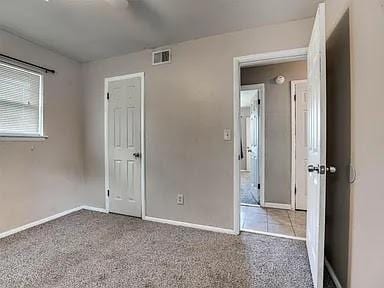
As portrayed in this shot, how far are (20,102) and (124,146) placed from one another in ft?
4.43

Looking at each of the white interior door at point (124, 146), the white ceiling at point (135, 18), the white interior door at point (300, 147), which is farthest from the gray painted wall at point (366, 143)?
the white interior door at point (124, 146)

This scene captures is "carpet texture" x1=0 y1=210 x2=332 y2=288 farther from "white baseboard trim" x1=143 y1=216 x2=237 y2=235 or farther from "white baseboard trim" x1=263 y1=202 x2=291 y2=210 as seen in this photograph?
"white baseboard trim" x1=263 y1=202 x2=291 y2=210

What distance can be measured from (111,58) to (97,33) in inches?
30.8

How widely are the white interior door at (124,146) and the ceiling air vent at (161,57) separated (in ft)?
1.14

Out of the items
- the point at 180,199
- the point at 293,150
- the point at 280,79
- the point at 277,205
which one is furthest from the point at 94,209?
the point at 280,79

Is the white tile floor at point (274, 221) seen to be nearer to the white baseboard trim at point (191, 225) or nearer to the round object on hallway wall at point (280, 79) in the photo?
the white baseboard trim at point (191, 225)

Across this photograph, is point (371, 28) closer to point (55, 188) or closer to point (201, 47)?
point (201, 47)

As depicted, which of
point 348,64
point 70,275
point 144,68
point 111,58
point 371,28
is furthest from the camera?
point 111,58

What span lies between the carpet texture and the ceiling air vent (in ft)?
7.00

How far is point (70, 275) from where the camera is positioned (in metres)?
1.89

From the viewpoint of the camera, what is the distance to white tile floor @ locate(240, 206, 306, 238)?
2.85 m

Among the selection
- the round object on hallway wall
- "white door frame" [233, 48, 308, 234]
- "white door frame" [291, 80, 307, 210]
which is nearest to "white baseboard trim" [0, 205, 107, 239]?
"white door frame" [233, 48, 308, 234]

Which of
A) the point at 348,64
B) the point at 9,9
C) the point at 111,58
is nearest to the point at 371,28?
the point at 348,64

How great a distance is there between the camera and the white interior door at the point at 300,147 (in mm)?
3607
